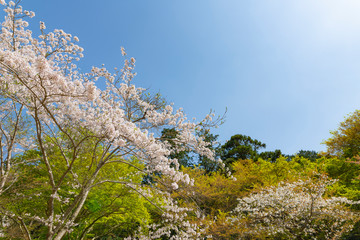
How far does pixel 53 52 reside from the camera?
7.07 meters

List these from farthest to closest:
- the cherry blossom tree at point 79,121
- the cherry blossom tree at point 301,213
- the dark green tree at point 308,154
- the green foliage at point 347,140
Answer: the dark green tree at point 308,154, the green foliage at point 347,140, the cherry blossom tree at point 301,213, the cherry blossom tree at point 79,121

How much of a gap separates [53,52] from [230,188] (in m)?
12.1

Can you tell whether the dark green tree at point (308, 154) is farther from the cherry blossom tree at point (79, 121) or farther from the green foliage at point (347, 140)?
the cherry blossom tree at point (79, 121)

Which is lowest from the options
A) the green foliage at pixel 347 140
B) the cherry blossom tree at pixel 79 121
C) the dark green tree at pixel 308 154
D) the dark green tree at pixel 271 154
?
the cherry blossom tree at pixel 79 121

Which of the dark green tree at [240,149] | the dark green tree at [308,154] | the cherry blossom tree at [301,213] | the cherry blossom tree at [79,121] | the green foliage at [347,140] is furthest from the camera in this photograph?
the dark green tree at [308,154]

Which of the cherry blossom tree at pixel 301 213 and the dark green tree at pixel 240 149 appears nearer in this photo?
the cherry blossom tree at pixel 301 213

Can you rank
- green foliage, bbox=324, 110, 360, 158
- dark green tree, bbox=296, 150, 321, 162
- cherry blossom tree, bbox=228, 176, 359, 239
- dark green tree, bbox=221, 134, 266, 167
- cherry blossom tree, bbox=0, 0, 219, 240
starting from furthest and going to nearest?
dark green tree, bbox=296, 150, 321, 162
dark green tree, bbox=221, 134, 266, 167
green foliage, bbox=324, 110, 360, 158
cherry blossom tree, bbox=228, 176, 359, 239
cherry blossom tree, bbox=0, 0, 219, 240

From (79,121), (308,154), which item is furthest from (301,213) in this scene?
(308,154)

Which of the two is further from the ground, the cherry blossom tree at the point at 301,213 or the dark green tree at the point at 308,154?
the dark green tree at the point at 308,154

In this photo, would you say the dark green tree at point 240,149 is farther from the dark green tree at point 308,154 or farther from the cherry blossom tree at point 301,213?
the cherry blossom tree at point 301,213

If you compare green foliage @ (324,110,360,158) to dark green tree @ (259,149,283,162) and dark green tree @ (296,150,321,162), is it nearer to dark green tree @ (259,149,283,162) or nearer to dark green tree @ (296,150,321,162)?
dark green tree @ (259,149,283,162)

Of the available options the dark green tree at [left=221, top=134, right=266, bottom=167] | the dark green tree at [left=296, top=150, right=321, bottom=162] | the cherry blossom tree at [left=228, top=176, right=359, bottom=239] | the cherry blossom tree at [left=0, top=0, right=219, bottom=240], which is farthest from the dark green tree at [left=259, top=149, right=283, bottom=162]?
the cherry blossom tree at [left=0, top=0, right=219, bottom=240]

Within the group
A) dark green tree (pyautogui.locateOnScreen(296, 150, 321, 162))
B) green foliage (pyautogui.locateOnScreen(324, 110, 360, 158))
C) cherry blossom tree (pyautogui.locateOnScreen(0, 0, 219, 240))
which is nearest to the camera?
cherry blossom tree (pyautogui.locateOnScreen(0, 0, 219, 240))

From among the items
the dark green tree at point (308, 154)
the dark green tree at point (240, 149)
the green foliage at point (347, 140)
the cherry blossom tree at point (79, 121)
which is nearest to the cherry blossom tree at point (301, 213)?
the cherry blossom tree at point (79, 121)
